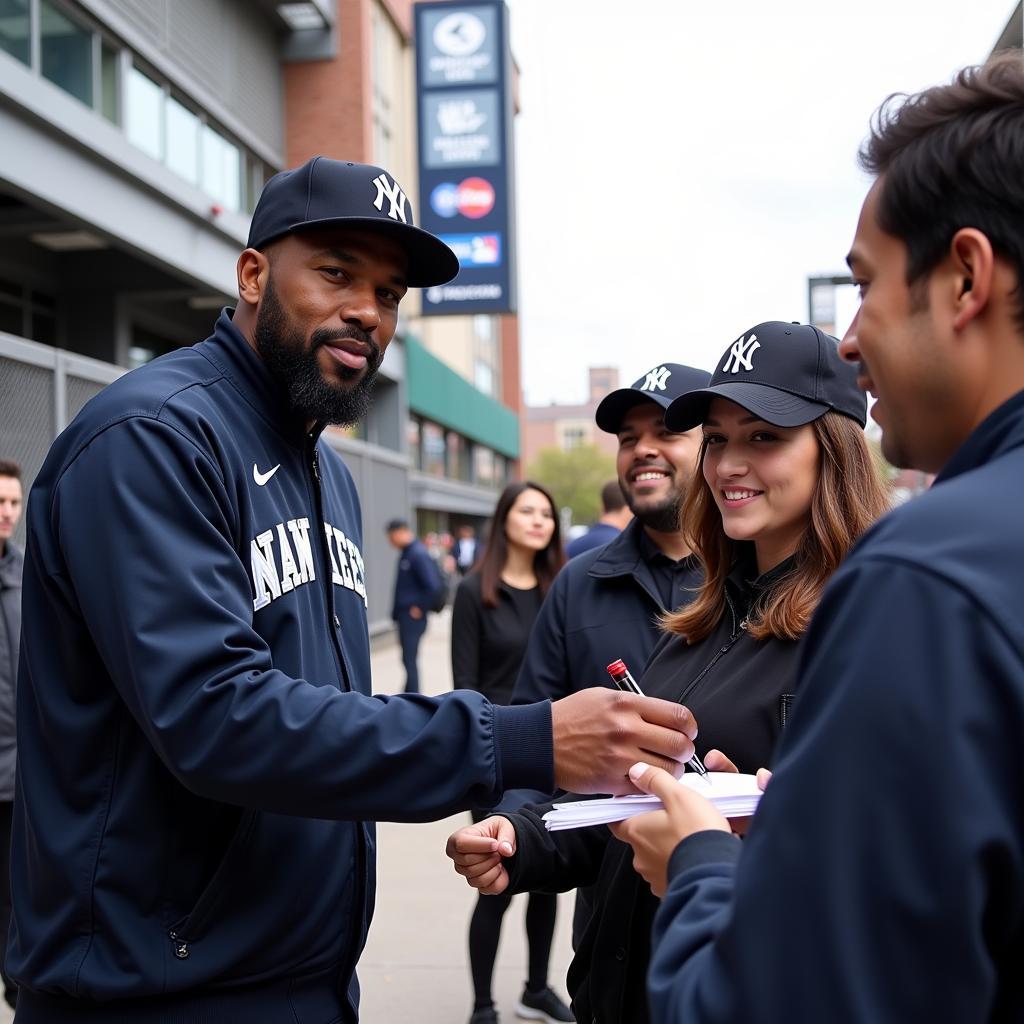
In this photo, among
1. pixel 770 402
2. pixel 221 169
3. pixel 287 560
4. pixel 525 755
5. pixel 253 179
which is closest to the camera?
pixel 525 755

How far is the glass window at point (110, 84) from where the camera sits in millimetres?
11930

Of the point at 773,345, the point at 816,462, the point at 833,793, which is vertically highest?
the point at 773,345

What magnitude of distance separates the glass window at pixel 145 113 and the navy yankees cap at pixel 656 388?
10.2m

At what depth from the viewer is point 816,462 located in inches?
95.3

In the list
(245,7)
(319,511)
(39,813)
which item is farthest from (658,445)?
(245,7)

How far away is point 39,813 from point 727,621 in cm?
148

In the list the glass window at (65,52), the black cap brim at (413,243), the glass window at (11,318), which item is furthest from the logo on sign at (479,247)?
the black cap brim at (413,243)

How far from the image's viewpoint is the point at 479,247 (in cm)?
1689

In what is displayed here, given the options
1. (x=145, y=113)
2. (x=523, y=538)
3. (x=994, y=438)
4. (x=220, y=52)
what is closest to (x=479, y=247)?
(x=220, y=52)

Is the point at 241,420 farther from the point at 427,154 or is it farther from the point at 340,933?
the point at 427,154

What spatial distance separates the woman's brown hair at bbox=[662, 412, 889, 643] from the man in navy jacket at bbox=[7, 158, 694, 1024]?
553 millimetres

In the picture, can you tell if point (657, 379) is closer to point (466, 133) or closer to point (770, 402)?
point (770, 402)

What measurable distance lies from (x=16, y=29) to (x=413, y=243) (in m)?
9.44

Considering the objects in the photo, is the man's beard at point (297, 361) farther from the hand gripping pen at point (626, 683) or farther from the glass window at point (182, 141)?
the glass window at point (182, 141)
